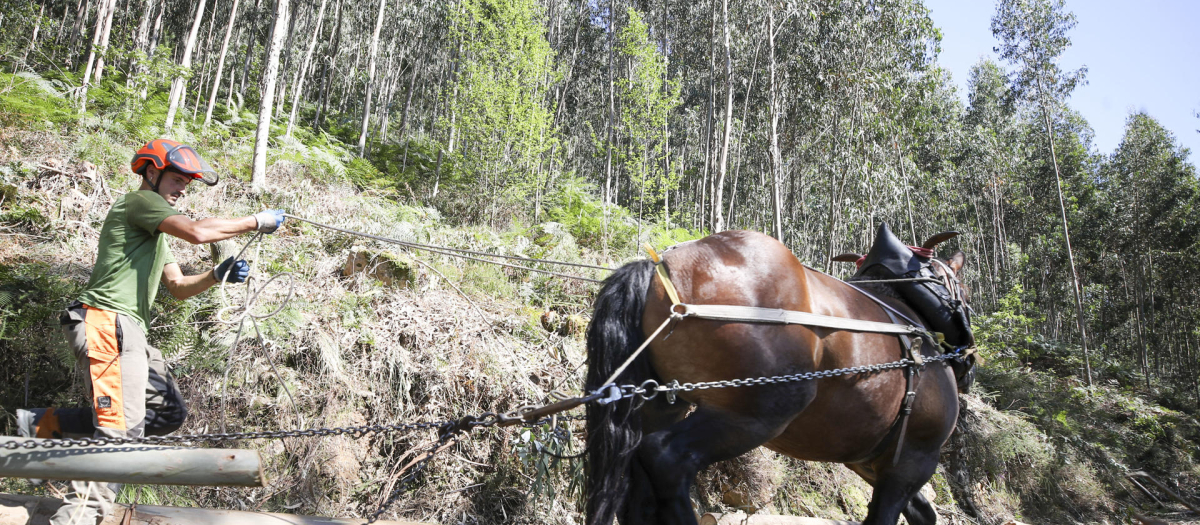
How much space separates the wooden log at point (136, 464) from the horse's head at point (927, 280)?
3.58m

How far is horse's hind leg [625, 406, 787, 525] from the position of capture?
2359mm

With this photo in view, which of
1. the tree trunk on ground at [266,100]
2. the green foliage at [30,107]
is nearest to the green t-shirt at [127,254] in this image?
the tree trunk on ground at [266,100]

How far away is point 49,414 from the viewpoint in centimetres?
244

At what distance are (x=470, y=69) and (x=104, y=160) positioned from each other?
30.7ft

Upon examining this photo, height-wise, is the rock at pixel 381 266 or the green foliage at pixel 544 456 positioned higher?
the rock at pixel 381 266

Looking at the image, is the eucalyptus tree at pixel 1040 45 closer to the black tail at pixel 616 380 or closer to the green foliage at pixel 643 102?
the green foliage at pixel 643 102

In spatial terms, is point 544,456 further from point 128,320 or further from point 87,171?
point 87,171

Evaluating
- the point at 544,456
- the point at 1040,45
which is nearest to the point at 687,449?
the point at 544,456

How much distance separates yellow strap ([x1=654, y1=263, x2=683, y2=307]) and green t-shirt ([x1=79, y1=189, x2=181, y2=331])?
2.12 meters

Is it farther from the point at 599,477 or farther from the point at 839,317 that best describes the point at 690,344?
the point at 839,317

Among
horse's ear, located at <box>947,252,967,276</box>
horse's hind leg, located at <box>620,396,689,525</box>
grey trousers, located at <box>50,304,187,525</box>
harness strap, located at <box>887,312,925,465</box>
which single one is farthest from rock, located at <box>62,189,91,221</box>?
horse's ear, located at <box>947,252,967,276</box>

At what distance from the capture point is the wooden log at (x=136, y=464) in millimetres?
1889

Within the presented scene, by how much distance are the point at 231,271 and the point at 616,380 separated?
1.95 m

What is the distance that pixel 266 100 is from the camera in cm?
743
